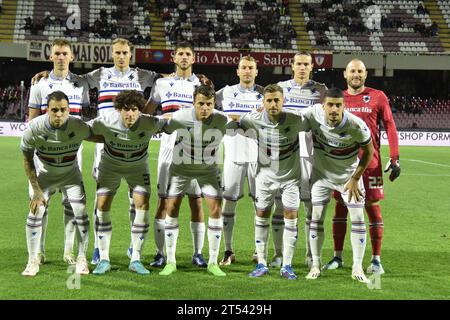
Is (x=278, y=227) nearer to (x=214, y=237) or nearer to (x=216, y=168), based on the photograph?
(x=214, y=237)

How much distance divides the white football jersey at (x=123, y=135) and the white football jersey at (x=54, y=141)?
16 cm

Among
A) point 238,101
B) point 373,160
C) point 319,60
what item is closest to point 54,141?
point 238,101

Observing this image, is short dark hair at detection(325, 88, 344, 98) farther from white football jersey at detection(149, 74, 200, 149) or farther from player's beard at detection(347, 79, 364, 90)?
white football jersey at detection(149, 74, 200, 149)

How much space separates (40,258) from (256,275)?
84.1 inches

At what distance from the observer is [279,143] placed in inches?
243

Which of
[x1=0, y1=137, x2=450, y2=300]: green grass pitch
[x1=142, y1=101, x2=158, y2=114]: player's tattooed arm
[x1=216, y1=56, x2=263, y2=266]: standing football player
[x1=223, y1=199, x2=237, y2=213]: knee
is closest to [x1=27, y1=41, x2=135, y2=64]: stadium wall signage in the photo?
[x1=0, y1=137, x2=450, y2=300]: green grass pitch

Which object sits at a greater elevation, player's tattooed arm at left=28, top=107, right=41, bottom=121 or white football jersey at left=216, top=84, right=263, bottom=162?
white football jersey at left=216, top=84, right=263, bottom=162

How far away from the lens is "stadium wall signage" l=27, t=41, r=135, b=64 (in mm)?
29000

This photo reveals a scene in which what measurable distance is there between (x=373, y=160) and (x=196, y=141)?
5.73 feet

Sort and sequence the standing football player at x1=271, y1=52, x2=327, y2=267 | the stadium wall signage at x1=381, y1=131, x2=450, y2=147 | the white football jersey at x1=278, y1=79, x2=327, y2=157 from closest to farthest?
the standing football player at x1=271, y1=52, x2=327, y2=267 → the white football jersey at x1=278, y1=79, x2=327, y2=157 → the stadium wall signage at x1=381, y1=131, x2=450, y2=147

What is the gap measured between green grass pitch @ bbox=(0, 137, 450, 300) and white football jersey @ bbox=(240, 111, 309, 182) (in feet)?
3.16

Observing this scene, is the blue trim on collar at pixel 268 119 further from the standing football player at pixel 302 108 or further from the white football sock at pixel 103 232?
the white football sock at pixel 103 232

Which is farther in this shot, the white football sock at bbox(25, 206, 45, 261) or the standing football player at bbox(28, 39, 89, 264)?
the standing football player at bbox(28, 39, 89, 264)
